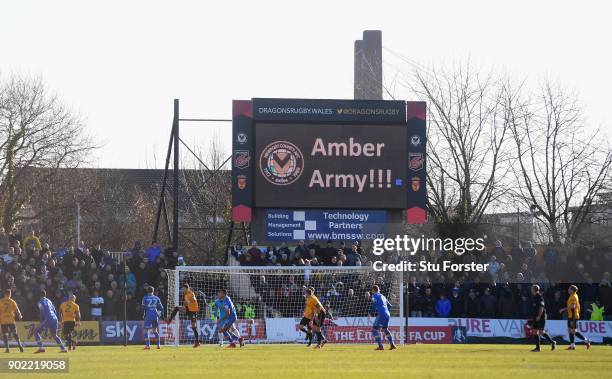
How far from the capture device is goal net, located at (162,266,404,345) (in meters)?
38.2

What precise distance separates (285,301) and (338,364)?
50.5ft

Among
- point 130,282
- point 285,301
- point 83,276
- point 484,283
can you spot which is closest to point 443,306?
point 484,283

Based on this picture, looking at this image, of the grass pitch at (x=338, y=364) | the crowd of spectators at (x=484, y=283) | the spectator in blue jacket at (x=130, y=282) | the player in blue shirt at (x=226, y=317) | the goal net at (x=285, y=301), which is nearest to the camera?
the grass pitch at (x=338, y=364)

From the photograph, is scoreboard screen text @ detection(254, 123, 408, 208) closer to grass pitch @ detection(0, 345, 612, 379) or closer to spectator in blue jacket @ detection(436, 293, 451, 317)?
spectator in blue jacket @ detection(436, 293, 451, 317)

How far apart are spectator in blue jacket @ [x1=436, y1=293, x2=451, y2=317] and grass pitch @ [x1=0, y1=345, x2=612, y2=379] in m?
7.03

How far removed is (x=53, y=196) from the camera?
61.4m

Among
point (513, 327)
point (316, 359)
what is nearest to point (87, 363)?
point (316, 359)

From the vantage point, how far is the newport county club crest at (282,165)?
35594 millimetres

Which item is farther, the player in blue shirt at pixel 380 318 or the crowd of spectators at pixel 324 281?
the crowd of spectators at pixel 324 281

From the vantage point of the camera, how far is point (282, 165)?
35.6 meters

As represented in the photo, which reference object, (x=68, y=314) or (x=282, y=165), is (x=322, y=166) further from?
(x=68, y=314)

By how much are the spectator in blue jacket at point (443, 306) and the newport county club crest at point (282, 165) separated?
7.05 metres

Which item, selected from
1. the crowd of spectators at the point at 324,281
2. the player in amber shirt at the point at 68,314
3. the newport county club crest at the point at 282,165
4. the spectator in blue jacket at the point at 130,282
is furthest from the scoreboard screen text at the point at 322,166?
the player in amber shirt at the point at 68,314

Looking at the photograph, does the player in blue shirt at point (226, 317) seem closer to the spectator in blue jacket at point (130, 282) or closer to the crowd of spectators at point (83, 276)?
the crowd of spectators at point (83, 276)
